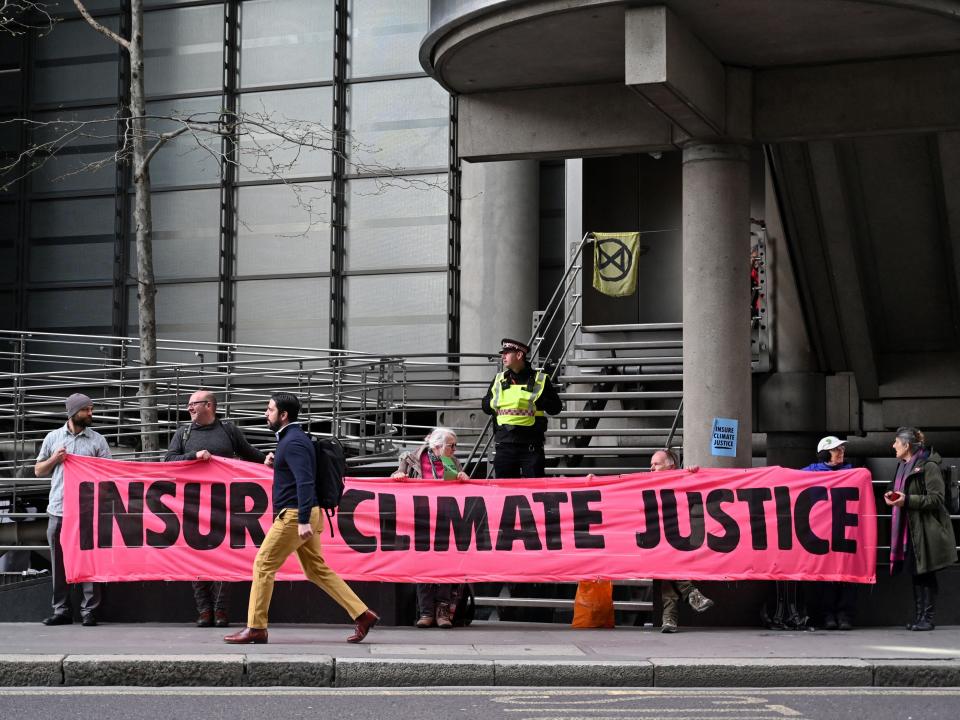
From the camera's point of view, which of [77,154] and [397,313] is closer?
[397,313]

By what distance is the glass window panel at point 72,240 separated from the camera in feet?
88.8

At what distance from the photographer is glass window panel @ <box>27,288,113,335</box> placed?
26922 millimetres

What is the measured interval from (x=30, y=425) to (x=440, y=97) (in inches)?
364

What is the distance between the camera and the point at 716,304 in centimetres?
1359

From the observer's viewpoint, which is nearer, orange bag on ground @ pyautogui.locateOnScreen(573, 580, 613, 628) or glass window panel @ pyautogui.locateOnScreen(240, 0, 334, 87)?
orange bag on ground @ pyautogui.locateOnScreen(573, 580, 613, 628)

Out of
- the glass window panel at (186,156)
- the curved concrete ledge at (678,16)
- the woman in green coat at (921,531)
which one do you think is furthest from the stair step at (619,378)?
the glass window panel at (186,156)

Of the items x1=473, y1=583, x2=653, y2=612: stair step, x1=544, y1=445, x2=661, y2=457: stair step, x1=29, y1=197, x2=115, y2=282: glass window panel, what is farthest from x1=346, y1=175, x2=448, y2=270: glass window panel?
x1=473, y1=583, x2=653, y2=612: stair step

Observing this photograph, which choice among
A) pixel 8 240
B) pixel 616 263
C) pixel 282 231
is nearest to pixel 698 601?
pixel 616 263

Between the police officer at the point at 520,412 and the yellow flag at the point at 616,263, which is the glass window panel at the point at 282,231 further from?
the police officer at the point at 520,412

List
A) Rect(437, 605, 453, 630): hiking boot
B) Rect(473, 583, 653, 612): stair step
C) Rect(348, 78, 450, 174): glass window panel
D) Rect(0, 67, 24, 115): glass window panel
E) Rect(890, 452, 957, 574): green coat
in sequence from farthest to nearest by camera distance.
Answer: Rect(0, 67, 24, 115): glass window panel → Rect(348, 78, 450, 174): glass window panel → Rect(473, 583, 653, 612): stair step → Rect(437, 605, 453, 630): hiking boot → Rect(890, 452, 957, 574): green coat

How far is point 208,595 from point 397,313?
44.6 ft

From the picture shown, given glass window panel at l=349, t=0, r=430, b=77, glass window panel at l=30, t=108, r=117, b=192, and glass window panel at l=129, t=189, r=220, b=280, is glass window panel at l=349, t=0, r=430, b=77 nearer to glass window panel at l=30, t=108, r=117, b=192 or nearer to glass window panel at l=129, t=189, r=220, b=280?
glass window panel at l=129, t=189, r=220, b=280

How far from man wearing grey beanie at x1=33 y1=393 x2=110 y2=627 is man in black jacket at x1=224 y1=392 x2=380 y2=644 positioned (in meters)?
2.24

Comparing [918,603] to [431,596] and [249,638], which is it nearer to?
[431,596]
